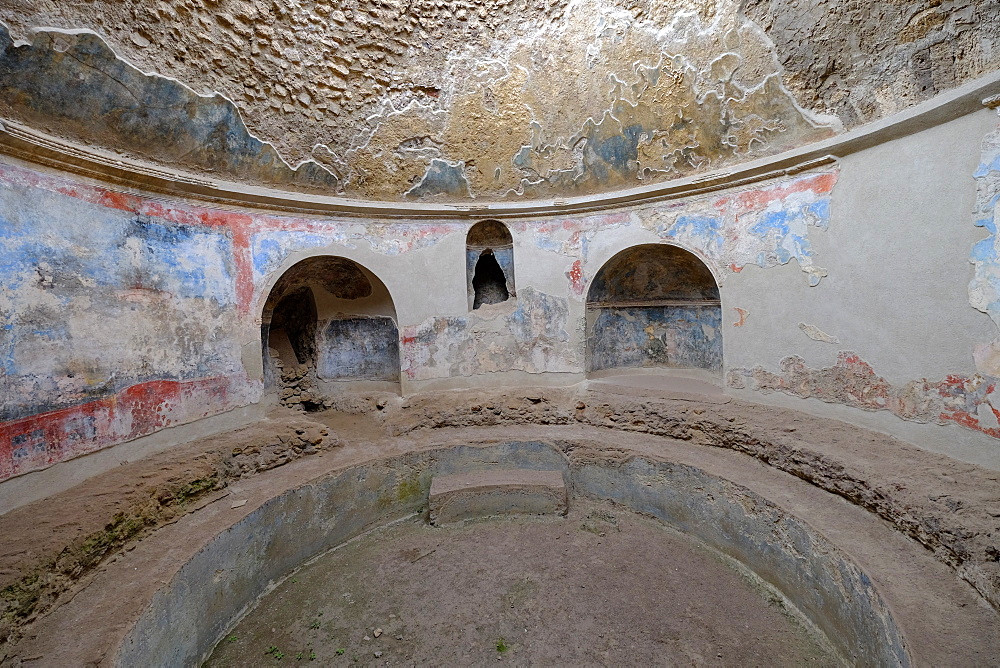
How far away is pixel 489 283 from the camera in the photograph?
758cm

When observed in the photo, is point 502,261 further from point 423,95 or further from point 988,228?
point 988,228

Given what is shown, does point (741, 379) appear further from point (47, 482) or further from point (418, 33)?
point (47, 482)

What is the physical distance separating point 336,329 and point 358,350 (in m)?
0.51

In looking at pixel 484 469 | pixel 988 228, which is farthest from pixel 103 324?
pixel 988 228

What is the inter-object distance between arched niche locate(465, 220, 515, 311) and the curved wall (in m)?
0.42

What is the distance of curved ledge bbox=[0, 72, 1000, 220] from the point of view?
3.38 metres

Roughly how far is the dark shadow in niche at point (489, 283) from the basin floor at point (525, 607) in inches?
157

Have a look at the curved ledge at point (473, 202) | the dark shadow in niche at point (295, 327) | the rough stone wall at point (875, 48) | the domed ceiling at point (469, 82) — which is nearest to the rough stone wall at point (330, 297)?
the curved ledge at point (473, 202)

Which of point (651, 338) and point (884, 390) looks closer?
point (884, 390)

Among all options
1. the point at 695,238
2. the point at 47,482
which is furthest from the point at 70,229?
the point at 695,238

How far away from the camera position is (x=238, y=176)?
5117 mm

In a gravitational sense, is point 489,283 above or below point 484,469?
above

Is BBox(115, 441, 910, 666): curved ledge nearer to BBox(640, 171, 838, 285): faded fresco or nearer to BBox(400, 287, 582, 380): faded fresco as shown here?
BBox(400, 287, 582, 380): faded fresco

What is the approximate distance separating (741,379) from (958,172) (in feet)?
9.09
